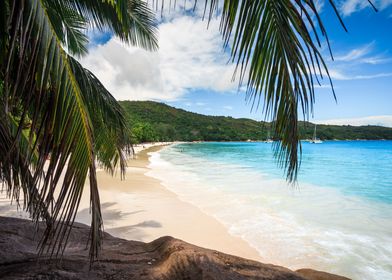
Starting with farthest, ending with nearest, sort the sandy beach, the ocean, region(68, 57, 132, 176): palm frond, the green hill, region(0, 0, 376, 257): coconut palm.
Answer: the green hill
the sandy beach
the ocean
region(68, 57, 132, 176): palm frond
region(0, 0, 376, 257): coconut palm

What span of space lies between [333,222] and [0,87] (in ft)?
26.6

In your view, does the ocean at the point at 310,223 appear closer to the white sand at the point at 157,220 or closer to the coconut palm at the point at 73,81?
the white sand at the point at 157,220

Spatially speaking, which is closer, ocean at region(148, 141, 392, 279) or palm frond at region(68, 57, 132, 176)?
palm frond at region(68, 57, 132, 176)

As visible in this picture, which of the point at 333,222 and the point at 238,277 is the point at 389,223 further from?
the point at 238,277

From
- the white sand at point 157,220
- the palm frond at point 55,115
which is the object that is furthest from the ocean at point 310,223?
the palm frond at point 55,115

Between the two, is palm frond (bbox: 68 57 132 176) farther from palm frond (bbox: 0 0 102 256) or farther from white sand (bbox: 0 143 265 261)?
white sand (bbox: 0 143 265 261)

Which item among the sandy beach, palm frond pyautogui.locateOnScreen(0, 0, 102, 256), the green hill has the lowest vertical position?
the sandy beach

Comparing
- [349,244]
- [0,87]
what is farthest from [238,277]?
[349,244]

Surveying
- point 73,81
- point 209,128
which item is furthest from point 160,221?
point 209,128

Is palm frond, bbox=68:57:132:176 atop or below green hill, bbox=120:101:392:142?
below

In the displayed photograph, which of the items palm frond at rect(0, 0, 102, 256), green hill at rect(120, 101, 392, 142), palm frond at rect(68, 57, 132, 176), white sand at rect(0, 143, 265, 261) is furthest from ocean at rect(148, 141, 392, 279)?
green hill at rect(120, 101, 392, 142)

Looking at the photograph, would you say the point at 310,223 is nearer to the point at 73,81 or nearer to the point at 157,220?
the point at 157,220

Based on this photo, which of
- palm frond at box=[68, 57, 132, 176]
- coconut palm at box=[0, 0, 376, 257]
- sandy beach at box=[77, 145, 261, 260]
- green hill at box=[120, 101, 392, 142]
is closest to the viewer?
coconut palm at box=[0, 0, 376, 257]

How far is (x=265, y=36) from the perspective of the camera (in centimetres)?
106
